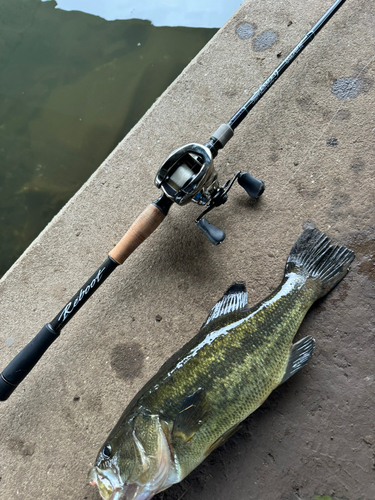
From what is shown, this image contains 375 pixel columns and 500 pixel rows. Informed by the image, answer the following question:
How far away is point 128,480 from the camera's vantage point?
157 cm

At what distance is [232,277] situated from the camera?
84.4 inches

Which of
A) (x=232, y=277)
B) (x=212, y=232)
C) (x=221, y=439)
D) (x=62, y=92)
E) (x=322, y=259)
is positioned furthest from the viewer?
(x=62, y=92)

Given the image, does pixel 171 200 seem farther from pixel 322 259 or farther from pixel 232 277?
pixel 322 259

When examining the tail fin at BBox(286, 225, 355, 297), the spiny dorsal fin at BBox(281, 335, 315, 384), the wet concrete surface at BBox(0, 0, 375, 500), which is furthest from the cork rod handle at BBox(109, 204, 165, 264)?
the spiny dorsal fin at BBox(281, 335, 315, 384)

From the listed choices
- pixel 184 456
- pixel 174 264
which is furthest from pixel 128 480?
pixel 174 264

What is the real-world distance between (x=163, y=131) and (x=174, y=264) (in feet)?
3.16

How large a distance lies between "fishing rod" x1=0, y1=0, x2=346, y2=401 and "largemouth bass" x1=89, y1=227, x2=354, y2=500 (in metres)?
0.52

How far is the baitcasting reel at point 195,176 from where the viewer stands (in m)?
1.81

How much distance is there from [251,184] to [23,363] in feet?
5.25

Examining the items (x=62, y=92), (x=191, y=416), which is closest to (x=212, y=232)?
(x=191, y=416)

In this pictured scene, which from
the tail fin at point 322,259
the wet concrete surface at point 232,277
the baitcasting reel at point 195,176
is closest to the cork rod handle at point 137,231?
the baitcasting reel at point 195,176

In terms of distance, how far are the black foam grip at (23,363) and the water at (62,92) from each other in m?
1.17

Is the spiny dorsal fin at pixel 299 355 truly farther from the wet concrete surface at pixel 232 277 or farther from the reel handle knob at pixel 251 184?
the reel handle knob at pixel 251 184

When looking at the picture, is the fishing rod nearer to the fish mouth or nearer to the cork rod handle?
the cork rod handle
